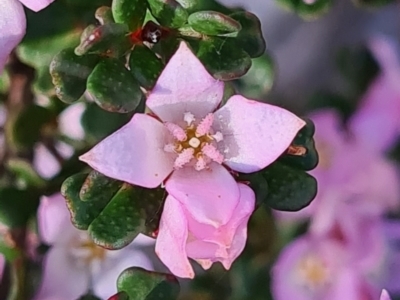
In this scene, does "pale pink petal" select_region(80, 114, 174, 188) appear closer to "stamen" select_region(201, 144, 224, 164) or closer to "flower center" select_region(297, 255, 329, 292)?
"stamen" select_region(201, 144, 224, 164)

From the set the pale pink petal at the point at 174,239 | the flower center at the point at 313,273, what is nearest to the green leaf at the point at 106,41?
the pale pink petal at the point at 174,239

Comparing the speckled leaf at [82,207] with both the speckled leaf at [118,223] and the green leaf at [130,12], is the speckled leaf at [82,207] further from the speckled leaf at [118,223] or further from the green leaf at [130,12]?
the green leaf at [130,12]

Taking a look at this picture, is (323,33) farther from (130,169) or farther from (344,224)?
(130,169)

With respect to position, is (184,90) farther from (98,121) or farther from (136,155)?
(98,121)

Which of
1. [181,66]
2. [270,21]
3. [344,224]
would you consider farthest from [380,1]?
[270,21]

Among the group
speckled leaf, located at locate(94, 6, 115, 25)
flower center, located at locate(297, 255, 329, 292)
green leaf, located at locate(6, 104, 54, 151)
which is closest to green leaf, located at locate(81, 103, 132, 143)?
green leaf, located at locate(6, 104, 54, 151)
